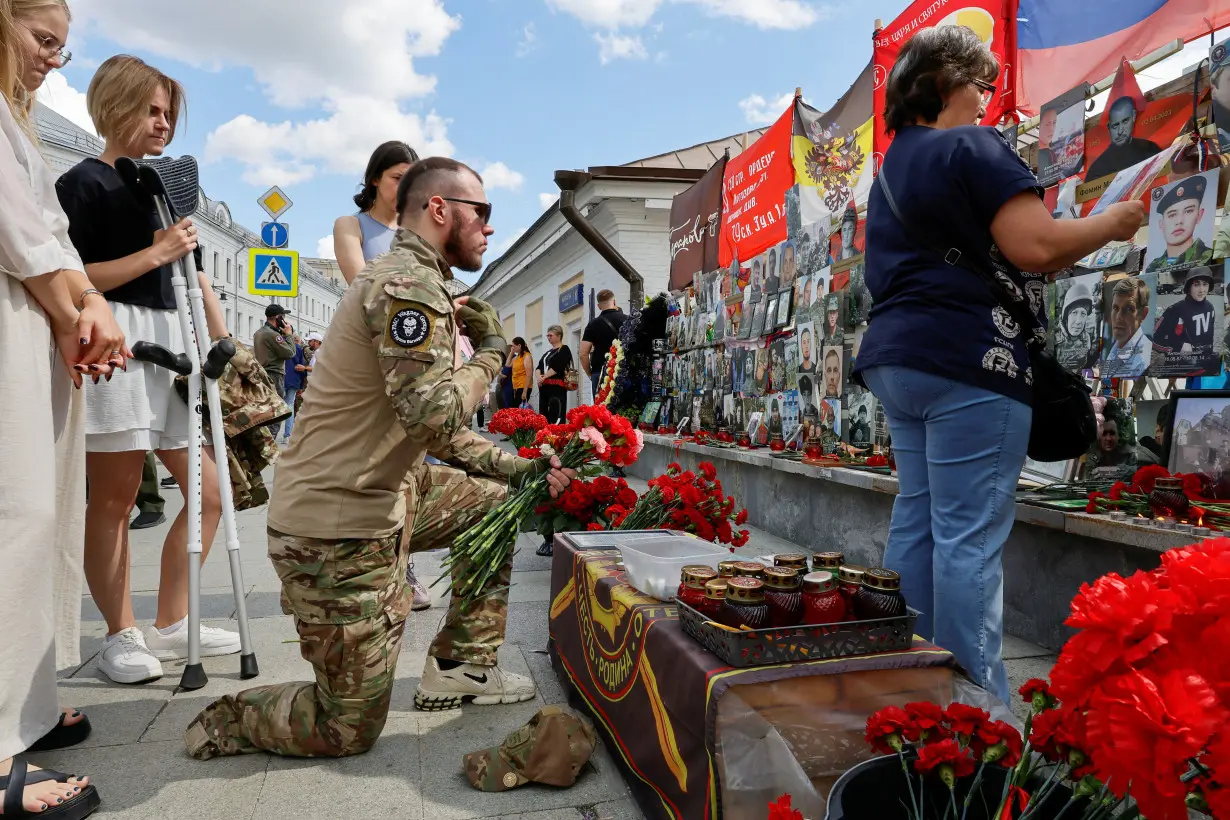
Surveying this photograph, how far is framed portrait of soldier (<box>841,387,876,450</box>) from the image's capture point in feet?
17.3

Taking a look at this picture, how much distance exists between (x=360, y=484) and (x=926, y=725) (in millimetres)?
1705

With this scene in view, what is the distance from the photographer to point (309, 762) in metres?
2.42

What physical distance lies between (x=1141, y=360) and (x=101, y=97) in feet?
14.6

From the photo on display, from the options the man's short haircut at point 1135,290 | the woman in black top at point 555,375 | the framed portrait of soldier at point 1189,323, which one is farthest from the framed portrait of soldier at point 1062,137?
the woman in black top at point 555,375

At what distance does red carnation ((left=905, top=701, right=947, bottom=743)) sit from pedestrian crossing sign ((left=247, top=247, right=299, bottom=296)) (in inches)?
417

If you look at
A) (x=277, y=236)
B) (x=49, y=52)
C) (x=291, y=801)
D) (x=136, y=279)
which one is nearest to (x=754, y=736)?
(x=291, y=801)

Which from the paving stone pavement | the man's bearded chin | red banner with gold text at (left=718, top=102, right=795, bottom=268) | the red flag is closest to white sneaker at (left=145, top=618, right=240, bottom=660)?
the paving stone pavement

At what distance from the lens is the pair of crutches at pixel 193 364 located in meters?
2.92

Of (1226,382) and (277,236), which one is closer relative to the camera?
(1226,382)

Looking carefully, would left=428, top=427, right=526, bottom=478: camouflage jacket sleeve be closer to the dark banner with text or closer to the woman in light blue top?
the woman in light blue top

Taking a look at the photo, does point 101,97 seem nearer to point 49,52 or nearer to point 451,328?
point 49,52

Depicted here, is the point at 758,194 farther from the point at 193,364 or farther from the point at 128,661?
the point at 128,661

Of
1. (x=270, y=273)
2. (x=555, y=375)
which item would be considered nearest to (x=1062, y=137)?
(x=555, y=375)

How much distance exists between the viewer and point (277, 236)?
1132cm
